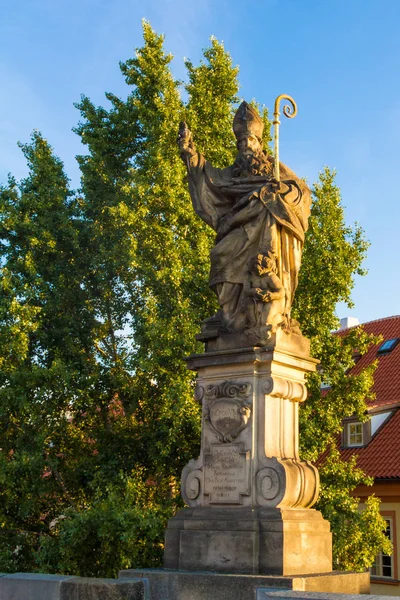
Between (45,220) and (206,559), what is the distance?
40.0 feet

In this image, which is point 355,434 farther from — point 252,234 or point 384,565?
point 252,234

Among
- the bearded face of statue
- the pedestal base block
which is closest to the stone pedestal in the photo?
the pedestal base block

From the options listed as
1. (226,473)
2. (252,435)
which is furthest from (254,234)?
(226,473)

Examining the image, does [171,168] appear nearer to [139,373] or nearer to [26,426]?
[139,373]

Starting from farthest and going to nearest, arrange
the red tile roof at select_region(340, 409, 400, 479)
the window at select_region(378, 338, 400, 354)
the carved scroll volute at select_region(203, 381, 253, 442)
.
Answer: the window at select_region(378, 338, 400, 354), the red tile roof at select_region(340, 409, 400, 479), the carved scroll volute at select_region(203, 381, 253, 442)

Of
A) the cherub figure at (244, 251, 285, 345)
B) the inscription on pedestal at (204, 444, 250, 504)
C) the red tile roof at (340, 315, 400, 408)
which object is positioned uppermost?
the red tile roof at (340, 315, 400, 408)

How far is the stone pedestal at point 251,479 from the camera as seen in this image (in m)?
6.30

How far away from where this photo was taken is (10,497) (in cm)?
1449

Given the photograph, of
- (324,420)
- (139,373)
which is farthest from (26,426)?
(324,420)

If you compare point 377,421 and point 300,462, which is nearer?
point 300,462

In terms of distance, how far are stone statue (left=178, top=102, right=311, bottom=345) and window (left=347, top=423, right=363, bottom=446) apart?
16650 millimetres

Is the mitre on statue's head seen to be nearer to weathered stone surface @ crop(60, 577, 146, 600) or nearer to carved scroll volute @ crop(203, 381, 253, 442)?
carved scroll volute @ crop(203, 381, 253, 442)

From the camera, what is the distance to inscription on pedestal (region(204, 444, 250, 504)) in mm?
6625

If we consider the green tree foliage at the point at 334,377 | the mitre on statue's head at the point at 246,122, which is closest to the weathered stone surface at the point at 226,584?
the mitre on statue's head at the point at 246,122
